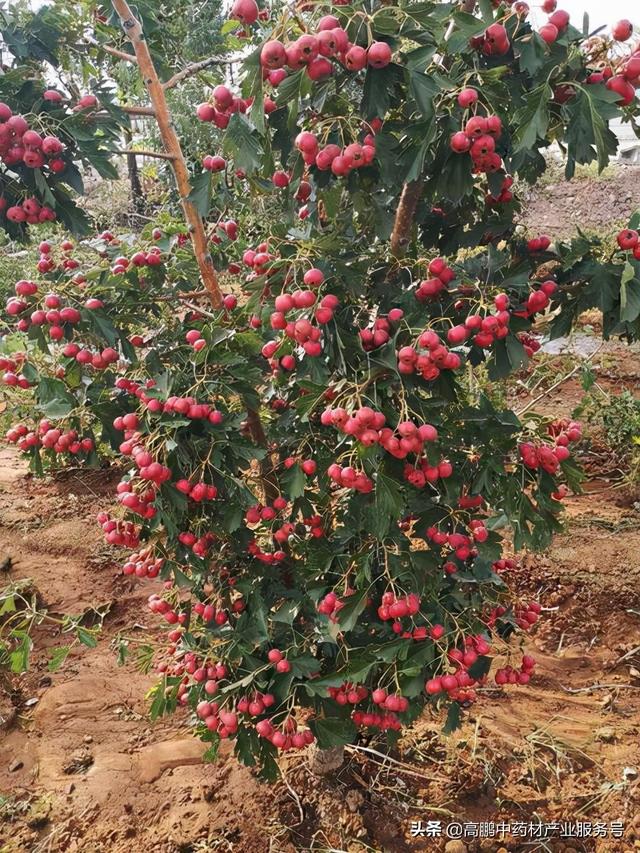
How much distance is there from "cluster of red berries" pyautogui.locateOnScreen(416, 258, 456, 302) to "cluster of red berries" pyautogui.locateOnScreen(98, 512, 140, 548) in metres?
1.02

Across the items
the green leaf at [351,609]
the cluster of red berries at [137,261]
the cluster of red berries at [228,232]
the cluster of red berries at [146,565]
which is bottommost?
the green leaf at [351,609]

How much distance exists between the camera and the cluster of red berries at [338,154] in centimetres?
129

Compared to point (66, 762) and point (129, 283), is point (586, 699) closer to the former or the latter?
point (66, 762)

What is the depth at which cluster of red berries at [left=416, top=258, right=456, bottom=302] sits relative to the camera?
1.55 m

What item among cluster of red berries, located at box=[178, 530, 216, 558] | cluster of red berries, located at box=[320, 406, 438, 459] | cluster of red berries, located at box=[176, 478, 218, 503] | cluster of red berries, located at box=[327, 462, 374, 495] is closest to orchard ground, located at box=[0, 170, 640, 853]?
cluster of red berries, located at box=[178, 530, 216, 558]

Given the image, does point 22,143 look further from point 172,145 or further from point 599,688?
point 599,688

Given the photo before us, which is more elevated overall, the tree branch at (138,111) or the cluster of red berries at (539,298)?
the tree branch at (138,111)

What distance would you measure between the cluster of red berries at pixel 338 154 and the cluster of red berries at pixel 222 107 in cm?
23

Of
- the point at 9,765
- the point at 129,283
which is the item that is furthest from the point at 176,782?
the point at 129,283

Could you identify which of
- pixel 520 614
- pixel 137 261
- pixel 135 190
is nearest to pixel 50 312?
pixel 137 261

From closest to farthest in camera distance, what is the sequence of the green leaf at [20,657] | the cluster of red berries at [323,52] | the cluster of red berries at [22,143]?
the cluster of red berries at [323,52], the cluster of red berries at [22,143], the green leaf at [20,657]

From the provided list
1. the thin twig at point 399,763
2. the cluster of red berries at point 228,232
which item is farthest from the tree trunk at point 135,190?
the thin twig at point 399,763

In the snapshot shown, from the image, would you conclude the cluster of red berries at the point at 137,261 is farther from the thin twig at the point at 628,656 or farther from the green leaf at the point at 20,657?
the thin twig at the point at 628,656

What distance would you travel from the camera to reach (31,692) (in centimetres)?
291
